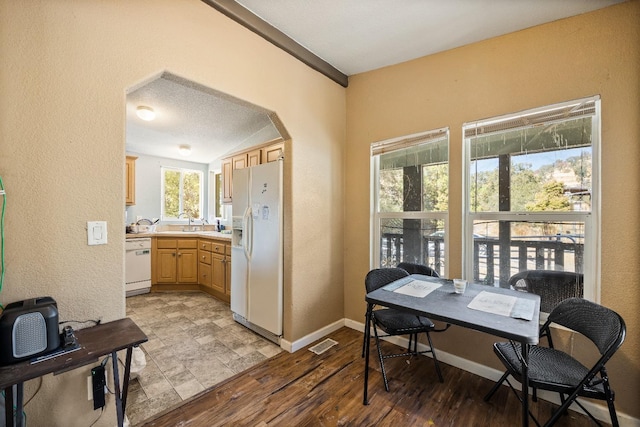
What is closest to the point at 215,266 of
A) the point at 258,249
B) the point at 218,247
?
the point at 218,247

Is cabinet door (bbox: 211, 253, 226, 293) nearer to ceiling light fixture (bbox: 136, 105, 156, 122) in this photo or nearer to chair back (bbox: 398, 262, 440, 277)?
ceiling light fixture (bbox: 136, 105, 156, 122)

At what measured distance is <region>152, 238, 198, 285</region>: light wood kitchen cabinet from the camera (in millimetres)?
4441

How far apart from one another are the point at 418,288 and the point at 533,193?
1205mm

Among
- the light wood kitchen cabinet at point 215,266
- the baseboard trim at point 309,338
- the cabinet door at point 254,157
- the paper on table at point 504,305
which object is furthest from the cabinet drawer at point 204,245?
the paper on table at point 504,305

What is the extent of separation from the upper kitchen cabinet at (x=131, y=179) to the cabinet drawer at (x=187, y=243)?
1236mm

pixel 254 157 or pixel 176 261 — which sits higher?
pixel 254 157

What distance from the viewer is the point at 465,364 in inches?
88.4

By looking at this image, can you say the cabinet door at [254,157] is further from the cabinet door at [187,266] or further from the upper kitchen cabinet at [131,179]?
the upper kitchen cabinet at [131,179]

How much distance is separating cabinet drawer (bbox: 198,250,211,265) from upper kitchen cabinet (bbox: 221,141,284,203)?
3.18ft

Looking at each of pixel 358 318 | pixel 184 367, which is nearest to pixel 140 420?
pixel 184 367

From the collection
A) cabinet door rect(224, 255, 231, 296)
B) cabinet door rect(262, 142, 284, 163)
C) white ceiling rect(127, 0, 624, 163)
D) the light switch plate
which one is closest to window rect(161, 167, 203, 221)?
white ceiling rect(127, 0, 624, 163)

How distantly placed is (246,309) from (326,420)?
1585mm

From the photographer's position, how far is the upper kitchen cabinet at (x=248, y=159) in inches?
135

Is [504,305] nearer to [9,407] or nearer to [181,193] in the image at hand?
[9,407]
